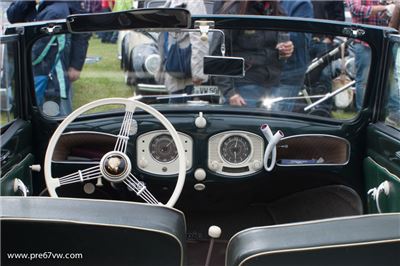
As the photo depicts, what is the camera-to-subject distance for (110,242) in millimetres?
1933

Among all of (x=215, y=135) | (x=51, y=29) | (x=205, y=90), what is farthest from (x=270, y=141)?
(x=51, y=29)

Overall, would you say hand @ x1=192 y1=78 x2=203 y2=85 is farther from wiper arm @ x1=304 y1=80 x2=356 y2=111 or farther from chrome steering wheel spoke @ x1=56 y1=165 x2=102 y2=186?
chrome steering wheel spoke @ x1=56 y1=165 x2=102 y2=186

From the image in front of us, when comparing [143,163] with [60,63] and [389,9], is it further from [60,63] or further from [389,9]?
[389,9]

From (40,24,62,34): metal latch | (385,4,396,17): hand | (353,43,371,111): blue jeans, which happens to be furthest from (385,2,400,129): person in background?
(385,4,396,17): hand

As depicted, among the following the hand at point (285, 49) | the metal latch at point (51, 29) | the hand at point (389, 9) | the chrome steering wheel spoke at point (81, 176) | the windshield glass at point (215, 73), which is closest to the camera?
the chrome steering wheel spoke at point (81, 176)

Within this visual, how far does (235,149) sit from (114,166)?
769 mm

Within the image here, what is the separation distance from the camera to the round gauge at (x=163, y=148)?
10.5 feet

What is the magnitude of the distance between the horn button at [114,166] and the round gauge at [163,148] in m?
0.42

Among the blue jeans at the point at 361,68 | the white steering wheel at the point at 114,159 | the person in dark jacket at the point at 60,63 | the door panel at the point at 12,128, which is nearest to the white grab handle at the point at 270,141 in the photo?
the blue jeans at the point at 361,68

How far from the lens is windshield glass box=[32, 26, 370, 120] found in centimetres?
328

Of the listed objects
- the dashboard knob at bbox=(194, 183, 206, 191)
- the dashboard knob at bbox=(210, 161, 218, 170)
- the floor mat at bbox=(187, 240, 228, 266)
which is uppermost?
the dashboard knob at bbox=(210, 161, 218, 170)

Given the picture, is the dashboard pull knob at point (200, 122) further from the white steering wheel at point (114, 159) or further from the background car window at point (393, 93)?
the background car window at point (393, 93)

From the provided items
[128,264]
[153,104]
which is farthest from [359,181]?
[128,264]

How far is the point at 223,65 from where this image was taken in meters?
3.20
